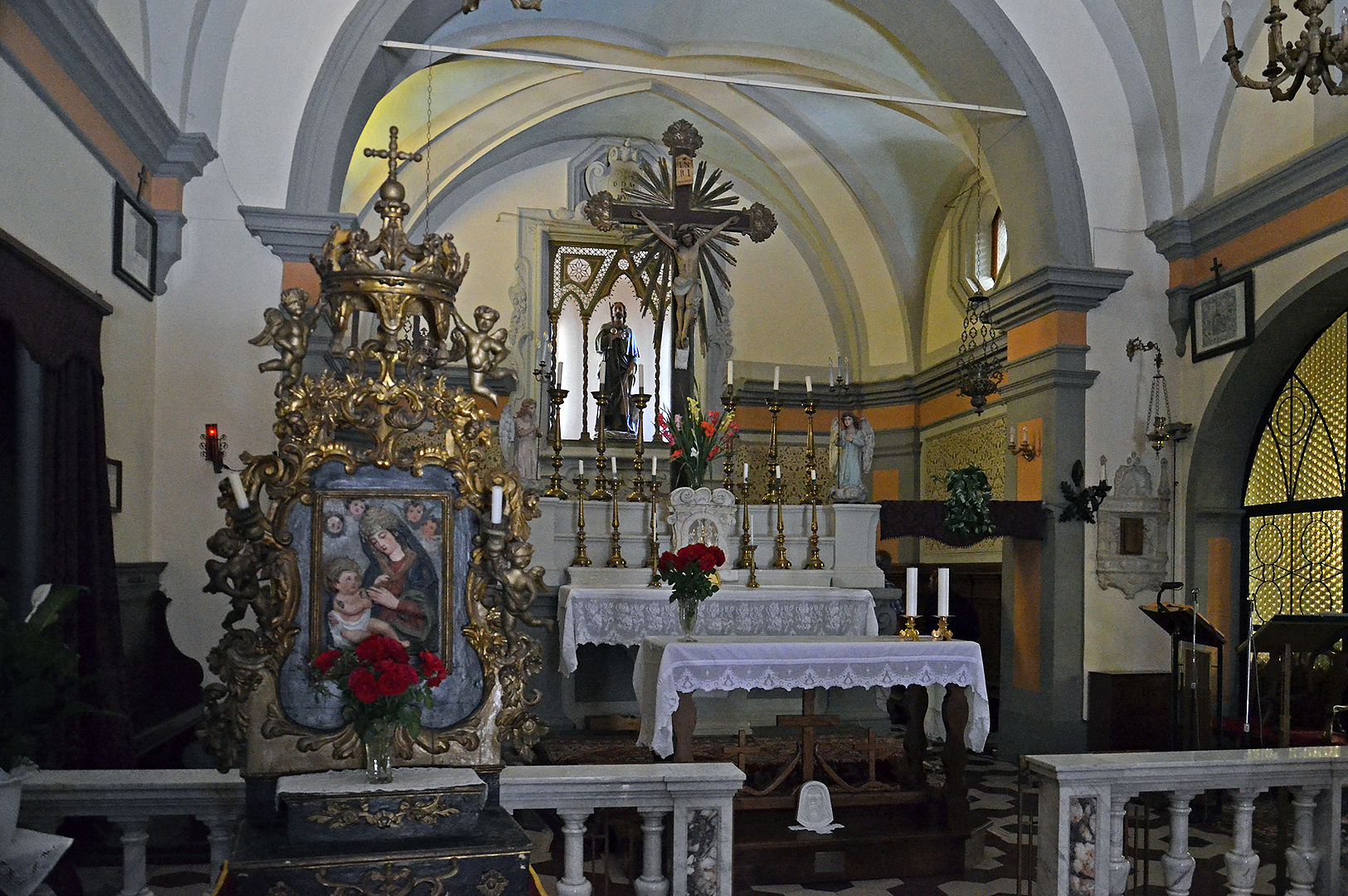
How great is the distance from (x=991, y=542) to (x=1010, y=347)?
8.34ft

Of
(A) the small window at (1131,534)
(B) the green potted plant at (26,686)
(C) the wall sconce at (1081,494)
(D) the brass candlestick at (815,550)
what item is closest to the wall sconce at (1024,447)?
(C) the wall sconce at (1081,494)

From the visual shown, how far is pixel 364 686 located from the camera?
3.24 meters

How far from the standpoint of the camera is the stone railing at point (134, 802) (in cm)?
354

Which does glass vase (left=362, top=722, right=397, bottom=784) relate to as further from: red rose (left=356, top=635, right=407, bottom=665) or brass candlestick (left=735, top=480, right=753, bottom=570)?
brass candlestick (left=735, top=480, right=753, bottom=570)

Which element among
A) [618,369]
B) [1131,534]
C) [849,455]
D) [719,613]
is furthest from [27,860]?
[618,369]

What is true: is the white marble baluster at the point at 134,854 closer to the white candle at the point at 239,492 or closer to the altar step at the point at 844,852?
the white candle at the point at 239,492

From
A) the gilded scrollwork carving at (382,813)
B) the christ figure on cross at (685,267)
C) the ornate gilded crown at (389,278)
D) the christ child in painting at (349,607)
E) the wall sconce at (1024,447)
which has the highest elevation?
the christ figure on cross at (685,267)

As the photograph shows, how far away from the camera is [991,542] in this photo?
11.9 metres

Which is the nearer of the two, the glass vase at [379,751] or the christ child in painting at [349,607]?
the glass vase at [379,751]

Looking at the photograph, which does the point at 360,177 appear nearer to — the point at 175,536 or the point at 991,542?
the point at 175,536

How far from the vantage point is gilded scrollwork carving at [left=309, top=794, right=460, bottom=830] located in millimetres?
3178

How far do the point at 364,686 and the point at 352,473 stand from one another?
0.73 m

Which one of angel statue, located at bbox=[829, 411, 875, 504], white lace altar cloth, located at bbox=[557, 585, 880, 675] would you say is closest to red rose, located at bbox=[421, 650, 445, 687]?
white lace altar cloth, located at bbox=[557, 585, 880, 675]

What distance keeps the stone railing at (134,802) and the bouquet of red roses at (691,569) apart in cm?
292
